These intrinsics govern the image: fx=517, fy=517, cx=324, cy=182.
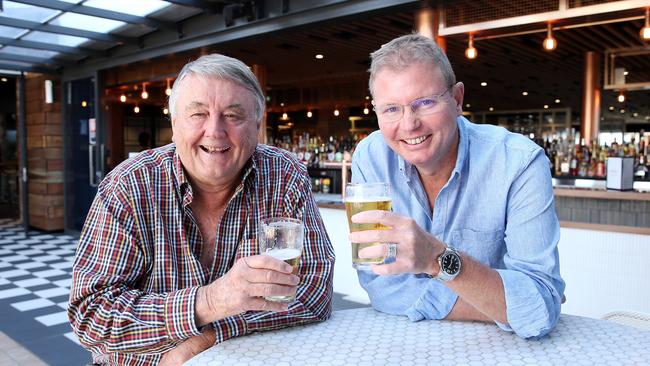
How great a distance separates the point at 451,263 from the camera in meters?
1.09

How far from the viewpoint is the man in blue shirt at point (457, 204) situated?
1188 millimetres

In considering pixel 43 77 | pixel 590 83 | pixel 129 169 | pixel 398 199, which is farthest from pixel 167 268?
pixel 590 83

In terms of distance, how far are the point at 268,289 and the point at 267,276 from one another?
0.04m

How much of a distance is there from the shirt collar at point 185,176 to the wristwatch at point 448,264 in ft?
2.28

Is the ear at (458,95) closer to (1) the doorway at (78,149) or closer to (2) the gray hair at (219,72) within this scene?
(2) the gray hair at (219,72)

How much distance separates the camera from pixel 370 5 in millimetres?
4352

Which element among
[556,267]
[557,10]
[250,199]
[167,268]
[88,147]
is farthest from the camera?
[88,147]

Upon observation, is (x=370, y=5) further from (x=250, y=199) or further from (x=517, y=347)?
(x=517, y=347)

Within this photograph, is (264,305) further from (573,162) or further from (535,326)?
(573,162)

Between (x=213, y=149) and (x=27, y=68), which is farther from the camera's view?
(x=27, y=68)

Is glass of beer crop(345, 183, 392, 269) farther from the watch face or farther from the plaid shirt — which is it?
the plaid shirt

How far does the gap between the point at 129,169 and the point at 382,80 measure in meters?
0.77

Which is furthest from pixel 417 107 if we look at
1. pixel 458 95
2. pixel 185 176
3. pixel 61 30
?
pixel 61 30

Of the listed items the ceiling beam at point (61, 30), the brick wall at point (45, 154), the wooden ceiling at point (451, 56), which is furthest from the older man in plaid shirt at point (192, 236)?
the brick wall at point (45, 154)
